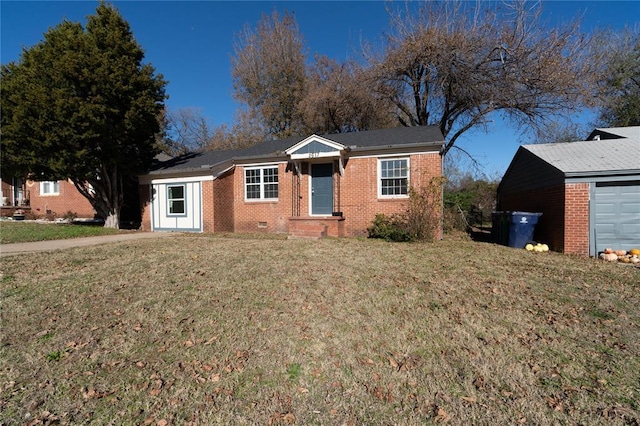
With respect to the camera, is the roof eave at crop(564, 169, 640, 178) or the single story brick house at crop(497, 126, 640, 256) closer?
the roof eave at crop(564, 169, 640, 178)

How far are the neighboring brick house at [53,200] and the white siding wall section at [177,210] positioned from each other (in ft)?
28.5

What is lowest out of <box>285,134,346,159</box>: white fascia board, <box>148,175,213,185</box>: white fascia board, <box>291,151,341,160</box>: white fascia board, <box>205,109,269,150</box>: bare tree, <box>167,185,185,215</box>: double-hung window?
<box>167,185,185,215</box>: double-hung window

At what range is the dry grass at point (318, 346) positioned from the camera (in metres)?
2.37

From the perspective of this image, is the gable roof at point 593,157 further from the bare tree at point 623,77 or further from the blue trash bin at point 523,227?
the bare tree at point 623,77

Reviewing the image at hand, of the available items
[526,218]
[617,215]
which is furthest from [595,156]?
[526,218]

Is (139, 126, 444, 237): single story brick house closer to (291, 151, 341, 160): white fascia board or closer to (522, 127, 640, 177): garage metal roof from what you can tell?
(291, 151, 341, 160): white fascia board

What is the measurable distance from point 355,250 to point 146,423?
6.60 meters

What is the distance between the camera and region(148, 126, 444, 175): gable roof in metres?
11.2

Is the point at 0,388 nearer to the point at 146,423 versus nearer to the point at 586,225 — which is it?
the point at 146,423

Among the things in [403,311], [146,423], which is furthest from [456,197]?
[146,423]

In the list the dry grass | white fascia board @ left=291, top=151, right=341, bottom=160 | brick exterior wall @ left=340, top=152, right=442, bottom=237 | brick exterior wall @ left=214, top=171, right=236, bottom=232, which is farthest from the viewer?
brick exterior wall @ left=214, top=171, right=236, bottom=232

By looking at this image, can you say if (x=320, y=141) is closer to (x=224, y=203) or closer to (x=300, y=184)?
(x=300, y=184)

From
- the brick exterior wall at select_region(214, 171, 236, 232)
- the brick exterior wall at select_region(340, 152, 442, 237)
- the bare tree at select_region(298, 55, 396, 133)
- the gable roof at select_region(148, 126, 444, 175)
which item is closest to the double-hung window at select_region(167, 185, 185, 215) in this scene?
the gable roof at select_region(148, 126, 444, 175)

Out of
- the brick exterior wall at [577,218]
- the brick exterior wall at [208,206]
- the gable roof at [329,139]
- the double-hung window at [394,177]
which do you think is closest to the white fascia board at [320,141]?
the gable roof at [329,139]
